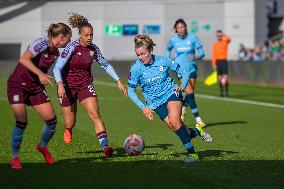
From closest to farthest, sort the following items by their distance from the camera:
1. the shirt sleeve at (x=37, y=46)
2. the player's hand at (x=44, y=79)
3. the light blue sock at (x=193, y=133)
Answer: the player's hand at (x=44, y=79)
the shirt sleeve at (x=37, y=46)
the light blue sock at (x=193, y=133)

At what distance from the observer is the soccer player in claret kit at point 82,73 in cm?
1284

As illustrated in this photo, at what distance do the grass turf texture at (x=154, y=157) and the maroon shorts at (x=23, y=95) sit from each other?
90 centimetres

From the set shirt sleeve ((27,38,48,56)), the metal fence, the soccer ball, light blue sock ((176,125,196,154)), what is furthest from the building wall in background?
shirt sleeve ((27,38,48,56))

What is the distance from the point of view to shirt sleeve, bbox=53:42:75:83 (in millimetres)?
12625

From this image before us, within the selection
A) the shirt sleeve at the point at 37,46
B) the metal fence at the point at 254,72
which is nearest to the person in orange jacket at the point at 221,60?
the metal fence at the point at 254,72

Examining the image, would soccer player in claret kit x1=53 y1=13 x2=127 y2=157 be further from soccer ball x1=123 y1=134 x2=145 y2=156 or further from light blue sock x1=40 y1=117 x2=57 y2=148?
light blue sock x1=40 y1=117 x2=57 y2=148

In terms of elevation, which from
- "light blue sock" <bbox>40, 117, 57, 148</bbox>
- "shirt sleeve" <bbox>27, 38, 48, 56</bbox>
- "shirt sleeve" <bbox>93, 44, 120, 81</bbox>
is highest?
"shirt sleeve" <bbox>27, 38, 48, 56</bbox>

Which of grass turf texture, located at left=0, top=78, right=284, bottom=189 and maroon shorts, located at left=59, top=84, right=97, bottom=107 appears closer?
grass turf texture, located at left=0, top=78, right=284, bottom=189

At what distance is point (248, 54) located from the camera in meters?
48.2

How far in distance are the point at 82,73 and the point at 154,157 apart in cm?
172

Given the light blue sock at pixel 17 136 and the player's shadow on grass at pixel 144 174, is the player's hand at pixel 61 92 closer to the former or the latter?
the light blue sock at pixel 17 136

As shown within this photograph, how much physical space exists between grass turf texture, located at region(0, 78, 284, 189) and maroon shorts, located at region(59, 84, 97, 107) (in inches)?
31.8

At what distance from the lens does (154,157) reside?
42.3ft

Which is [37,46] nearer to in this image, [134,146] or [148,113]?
[148,113]
